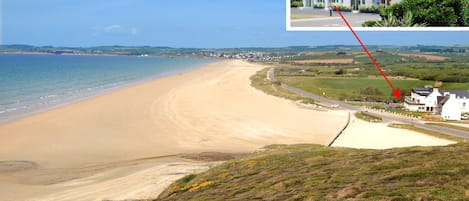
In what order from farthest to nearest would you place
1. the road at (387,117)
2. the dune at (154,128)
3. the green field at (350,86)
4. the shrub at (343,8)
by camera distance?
1. the green field at (350,86)
2. the road at (387,117)
3. the dune at (154,128)
4. the shrub at (343,8)

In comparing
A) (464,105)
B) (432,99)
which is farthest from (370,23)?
(432,99)

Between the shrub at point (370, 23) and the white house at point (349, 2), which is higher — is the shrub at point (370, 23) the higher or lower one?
the lower one

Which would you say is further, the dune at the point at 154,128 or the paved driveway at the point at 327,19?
the dune at the point at 154,128

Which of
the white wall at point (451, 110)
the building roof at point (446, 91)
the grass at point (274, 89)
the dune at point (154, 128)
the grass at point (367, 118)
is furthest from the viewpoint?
the grass at point (274, 89)

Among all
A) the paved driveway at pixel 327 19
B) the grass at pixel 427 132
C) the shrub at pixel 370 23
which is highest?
the paved driveway at pixel 327 19

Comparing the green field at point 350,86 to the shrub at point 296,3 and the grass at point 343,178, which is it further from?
the shrub at point 296,3

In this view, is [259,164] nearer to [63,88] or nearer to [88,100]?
[88,100]

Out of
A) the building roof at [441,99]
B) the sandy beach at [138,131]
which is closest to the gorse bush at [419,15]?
the sandy beach at [138,131]
